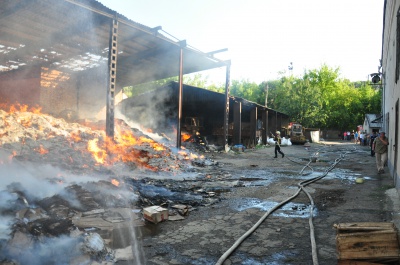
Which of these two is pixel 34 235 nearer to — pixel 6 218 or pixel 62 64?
pixel 6 218

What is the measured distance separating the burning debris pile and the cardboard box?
17cm

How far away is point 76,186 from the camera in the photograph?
618 cm

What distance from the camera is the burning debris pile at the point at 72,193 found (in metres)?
3.68

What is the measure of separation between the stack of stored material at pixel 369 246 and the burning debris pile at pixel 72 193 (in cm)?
258

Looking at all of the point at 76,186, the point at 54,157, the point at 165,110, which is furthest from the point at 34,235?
the point at 165,110

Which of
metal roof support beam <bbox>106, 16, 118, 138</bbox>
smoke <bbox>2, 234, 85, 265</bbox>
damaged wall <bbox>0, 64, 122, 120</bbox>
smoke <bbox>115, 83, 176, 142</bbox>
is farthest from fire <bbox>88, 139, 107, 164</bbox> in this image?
smoke <bbox>115, 83, 176, 142</bbox>

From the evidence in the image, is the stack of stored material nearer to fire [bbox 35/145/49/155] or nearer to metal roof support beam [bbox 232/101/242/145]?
fire [bbox 35/145/49/155]

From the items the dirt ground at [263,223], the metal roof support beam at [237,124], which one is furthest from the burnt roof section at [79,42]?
the dirt ground at [263,223]

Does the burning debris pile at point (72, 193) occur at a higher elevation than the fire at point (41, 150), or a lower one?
lower

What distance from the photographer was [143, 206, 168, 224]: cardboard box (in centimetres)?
508

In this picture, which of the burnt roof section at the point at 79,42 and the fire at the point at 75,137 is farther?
the fire at the point at 75,137

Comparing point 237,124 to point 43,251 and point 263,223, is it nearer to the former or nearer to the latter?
point 263,223

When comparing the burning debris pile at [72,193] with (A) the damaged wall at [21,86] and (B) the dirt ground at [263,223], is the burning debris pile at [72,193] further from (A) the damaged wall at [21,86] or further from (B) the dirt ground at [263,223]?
(A) the damaged wall at [21,86]

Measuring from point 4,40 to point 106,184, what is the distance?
38.8ft
